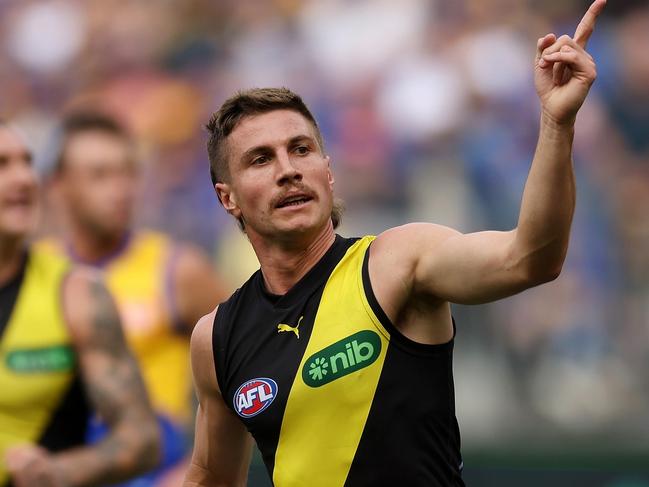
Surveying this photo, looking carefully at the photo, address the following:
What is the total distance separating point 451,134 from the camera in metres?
10.4

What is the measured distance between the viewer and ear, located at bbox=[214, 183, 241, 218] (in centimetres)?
446

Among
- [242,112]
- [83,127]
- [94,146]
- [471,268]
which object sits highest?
[83,127]

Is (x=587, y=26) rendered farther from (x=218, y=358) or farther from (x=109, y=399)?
(x=109, y=399)

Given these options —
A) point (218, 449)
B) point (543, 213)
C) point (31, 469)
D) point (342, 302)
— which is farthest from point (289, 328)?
point (31, 469)

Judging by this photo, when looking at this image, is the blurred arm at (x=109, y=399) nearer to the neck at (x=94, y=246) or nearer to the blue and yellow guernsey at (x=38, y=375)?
the blue and yellow guernsey at (x=38, y=375)

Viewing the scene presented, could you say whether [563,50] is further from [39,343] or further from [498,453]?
[498,453]

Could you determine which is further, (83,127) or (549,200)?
(83,127)

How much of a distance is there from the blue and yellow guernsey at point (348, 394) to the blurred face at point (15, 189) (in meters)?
2.54

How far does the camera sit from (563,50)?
3.26 meters

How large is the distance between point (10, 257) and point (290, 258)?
244 cm

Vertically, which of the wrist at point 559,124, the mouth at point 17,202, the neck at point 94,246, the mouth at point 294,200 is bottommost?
the wrist at point 559,124

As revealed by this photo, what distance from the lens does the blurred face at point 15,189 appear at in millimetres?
6273

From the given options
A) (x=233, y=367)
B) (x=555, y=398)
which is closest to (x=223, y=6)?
(x=555, y=398)

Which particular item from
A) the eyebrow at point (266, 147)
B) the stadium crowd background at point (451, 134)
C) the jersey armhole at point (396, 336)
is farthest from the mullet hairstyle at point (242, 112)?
the stadium crowd background at point (451, 134)
